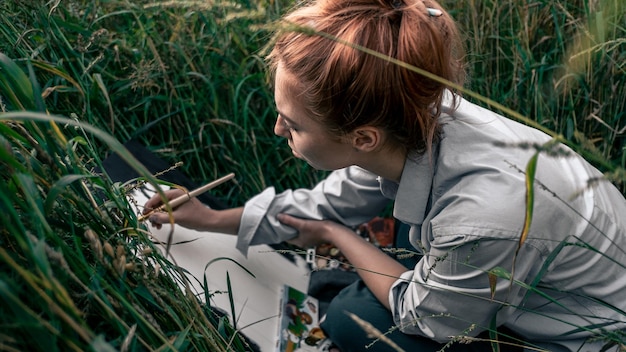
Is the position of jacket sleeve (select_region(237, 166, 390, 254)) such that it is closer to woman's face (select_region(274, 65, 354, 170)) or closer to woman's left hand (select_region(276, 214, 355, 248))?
woman's left hand (select_region(276, 214, 355, 248))

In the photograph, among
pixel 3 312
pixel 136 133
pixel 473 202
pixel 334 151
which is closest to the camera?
pixel 3 312

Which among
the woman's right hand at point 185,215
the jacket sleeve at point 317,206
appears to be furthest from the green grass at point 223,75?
the jacket sleeve at point 317,206

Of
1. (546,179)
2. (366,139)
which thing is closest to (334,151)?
(366,139)

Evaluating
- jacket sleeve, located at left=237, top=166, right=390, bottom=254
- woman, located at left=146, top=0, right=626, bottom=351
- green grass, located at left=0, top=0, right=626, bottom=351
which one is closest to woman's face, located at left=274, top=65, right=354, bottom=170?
woman, located at left=146, top=0, right=626, bottom=351

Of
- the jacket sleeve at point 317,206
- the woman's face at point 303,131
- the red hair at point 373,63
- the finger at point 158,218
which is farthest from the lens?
the jacket sleeve at point 317,206

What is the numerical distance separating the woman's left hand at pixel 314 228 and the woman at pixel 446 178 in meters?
0.33

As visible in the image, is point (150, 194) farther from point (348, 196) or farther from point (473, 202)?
point (473, 202)

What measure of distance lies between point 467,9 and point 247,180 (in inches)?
36.8

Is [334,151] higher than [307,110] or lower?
lower

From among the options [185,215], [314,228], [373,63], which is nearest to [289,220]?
[314,228]

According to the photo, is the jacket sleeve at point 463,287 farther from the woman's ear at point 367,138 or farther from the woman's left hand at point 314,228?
the woman's left hand at point 314,228

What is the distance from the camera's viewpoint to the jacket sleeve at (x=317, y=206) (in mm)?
2006

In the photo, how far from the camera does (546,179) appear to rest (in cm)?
146

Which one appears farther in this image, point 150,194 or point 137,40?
point 137,40
